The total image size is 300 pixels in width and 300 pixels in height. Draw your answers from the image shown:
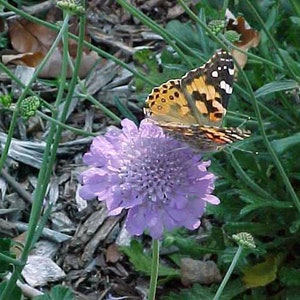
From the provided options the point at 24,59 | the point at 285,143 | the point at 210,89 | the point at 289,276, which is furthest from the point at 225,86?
the point at 24,59

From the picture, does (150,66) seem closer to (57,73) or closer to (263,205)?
(57,73)

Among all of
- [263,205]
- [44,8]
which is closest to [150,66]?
[44,8]

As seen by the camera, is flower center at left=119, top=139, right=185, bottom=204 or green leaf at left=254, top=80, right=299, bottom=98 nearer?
flower center at left=119, top=139, right=185, bottom=204

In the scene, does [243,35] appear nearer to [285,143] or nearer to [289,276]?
[285,143]

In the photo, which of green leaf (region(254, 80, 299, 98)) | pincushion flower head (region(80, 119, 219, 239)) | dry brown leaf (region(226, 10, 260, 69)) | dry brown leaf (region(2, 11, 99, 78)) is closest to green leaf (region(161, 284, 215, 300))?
green leaf (region(254, 80, 299, 98))

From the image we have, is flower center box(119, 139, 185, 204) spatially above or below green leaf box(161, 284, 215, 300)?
above

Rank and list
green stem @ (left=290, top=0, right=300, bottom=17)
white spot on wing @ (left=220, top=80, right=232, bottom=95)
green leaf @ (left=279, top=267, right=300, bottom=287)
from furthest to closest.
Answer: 1. green stem @ (left=290, top=0, right=300, bottom=17)
2. green leaf @ (left=279, top=267, right=300, bottom=287)
3. white spot on wing @ (left=220, top=80, right=232, bottom=95)

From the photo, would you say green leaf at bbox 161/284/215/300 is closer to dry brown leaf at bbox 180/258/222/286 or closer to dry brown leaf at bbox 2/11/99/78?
dry brown leaf at bbox 180/258/222/286
